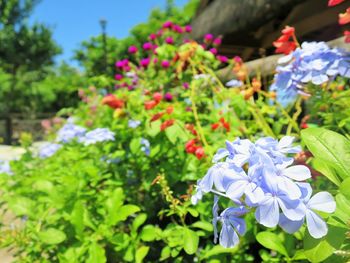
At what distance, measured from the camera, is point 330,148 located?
0.64m

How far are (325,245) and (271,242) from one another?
0.45 m

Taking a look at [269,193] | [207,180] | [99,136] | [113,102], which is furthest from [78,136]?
[269,193]

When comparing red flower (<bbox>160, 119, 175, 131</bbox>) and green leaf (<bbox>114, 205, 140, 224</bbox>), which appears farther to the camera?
red flower (<bbox>160, 119, 175, 131</bbox>)

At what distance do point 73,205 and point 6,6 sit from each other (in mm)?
18101

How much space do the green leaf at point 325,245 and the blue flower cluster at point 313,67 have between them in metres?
0.58

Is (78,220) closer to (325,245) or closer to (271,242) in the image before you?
(271,242)

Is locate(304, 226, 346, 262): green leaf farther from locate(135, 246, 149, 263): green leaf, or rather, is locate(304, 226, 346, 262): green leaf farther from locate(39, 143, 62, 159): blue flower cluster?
locate(39, 143, 62, 159): blue flower cluster

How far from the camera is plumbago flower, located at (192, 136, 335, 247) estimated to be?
0.53 meters

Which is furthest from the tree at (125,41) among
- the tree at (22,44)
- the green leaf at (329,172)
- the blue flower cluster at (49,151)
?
the green leaf at (329,172)

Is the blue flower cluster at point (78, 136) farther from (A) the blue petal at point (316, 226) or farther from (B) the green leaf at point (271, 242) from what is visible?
(A) the blue petal at point (316, 226)

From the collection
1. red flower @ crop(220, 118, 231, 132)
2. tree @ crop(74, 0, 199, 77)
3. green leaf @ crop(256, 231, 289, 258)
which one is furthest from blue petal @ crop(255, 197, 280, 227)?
tree @ crop(74, 0, 199, 77)

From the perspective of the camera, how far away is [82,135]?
2.34 metres

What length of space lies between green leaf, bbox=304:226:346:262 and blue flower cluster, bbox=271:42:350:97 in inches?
23.0

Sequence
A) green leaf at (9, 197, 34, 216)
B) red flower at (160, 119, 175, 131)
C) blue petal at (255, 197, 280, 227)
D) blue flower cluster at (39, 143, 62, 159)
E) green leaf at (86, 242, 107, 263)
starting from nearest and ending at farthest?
blue petal at (255, 197, 280, 227) < green leaf at (86, 242, 107, 263) < red flower at (160, 119, 175, 131) < green leaf at (9, 197, 34, 216) < blue flower cluster at (39, 143, 62, 159)
